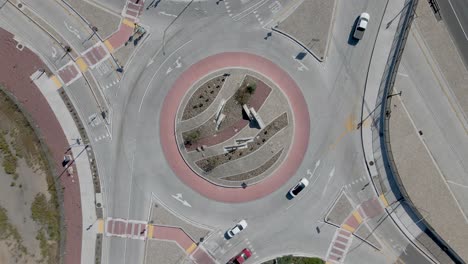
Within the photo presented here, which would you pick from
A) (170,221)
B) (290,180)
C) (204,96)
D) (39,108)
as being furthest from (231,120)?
(39,108)

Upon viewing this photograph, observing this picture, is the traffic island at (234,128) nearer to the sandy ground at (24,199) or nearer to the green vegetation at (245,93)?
the green vegetation at (245,93)

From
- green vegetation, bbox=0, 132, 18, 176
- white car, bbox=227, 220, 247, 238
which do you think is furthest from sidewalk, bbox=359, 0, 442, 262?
green vegetation, bbox=0, 132, 18, 176

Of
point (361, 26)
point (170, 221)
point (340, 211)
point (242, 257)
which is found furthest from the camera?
point (170, 221)

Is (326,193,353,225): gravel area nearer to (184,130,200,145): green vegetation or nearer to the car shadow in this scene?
the car shadow

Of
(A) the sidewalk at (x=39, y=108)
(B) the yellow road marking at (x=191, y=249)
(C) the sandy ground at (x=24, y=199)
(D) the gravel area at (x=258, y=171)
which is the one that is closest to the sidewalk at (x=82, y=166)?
(A) the sidewalk at (x=39, y=108)

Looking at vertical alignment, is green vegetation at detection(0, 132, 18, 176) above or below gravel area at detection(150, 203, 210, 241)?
above

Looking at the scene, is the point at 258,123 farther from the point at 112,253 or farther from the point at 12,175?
the point at 12,175

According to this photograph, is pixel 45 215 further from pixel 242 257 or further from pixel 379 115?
pixel 379 115
